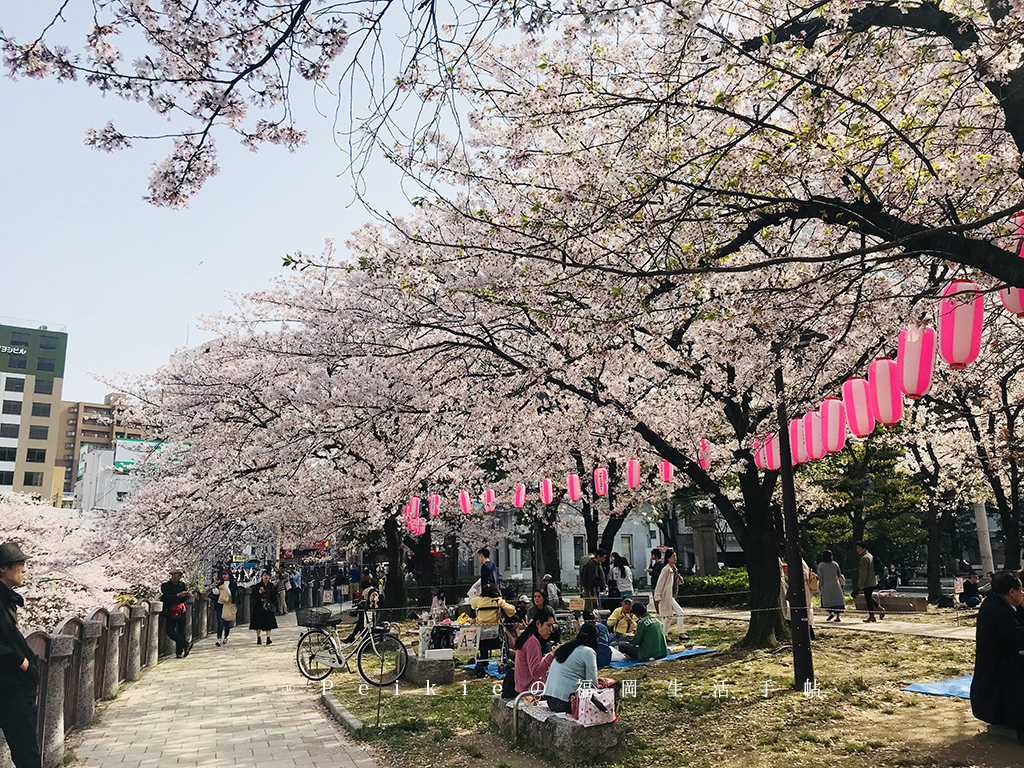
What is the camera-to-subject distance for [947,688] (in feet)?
28.5

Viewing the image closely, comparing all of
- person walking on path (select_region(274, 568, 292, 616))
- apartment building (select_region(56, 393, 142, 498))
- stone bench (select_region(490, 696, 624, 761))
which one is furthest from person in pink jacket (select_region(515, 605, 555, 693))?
apartment building (select_region(56, 393, 142, 498))

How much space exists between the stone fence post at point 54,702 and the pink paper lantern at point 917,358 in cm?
880

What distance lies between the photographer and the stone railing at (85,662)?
7238 mm

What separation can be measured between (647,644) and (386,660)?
4462 mm

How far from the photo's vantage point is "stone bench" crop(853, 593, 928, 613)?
18453mm

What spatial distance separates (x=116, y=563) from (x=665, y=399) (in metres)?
13.1

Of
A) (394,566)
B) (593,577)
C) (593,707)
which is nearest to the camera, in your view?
(593,707)

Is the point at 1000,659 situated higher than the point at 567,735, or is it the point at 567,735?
the point at 1000,659

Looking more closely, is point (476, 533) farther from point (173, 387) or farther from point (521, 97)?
point (521, 97)

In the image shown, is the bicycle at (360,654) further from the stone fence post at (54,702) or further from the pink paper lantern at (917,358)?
the pink paper lantern at (917,358)

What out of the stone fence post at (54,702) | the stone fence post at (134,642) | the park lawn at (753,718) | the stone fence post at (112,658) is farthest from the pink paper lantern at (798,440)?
the stone fence post at (134,642)

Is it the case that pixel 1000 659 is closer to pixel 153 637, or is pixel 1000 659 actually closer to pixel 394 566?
pixel 153 637

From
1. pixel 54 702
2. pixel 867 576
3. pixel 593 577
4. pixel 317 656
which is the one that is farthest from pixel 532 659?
pixel 867 576

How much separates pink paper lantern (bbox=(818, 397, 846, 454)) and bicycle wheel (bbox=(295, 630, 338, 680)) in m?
9.14
